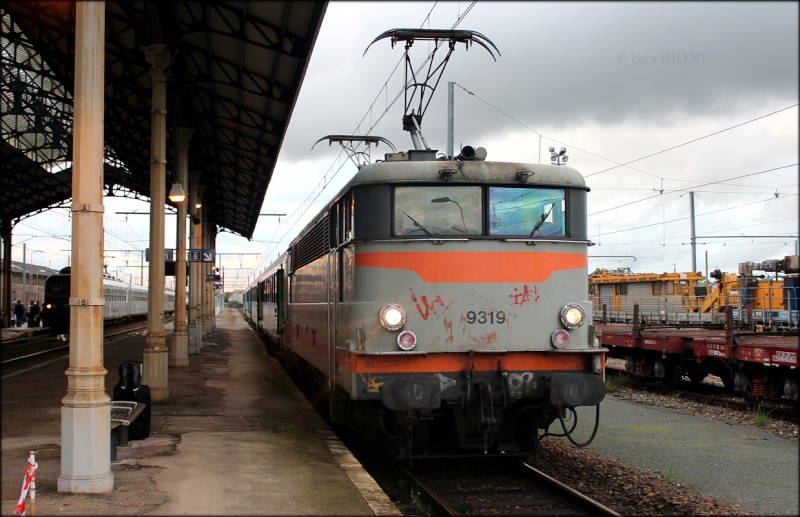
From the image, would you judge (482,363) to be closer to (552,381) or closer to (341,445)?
(552,381)

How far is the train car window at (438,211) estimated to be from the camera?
24.8ft

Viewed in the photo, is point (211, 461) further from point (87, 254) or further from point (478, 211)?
point (478, 211)

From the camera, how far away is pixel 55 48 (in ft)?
56.9

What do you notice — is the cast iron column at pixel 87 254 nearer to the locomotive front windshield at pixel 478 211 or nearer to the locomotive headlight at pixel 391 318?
the locomotive headlight at pixel 391 318

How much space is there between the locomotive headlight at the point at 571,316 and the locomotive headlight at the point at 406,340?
5.20ft

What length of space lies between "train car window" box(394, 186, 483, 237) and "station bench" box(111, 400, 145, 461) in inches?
143

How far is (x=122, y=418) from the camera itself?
27.1 ft

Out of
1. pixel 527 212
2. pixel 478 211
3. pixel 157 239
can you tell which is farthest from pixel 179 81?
pixel 527 212

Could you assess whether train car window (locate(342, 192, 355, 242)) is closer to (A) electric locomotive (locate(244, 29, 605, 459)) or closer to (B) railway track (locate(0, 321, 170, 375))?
(A) electric locomotive (locate(244, 29, 605, 459))

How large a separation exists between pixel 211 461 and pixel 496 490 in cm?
303

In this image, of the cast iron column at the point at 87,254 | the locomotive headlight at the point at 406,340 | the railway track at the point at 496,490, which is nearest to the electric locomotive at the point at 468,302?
the locomotive headlight at the point at 406,340

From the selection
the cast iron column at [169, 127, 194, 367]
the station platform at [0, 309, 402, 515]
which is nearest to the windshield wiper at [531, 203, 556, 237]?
the station platform at [0, 309, 402, 515]

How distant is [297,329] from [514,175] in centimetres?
707

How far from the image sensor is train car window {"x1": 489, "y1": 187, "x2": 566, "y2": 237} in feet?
25.3
